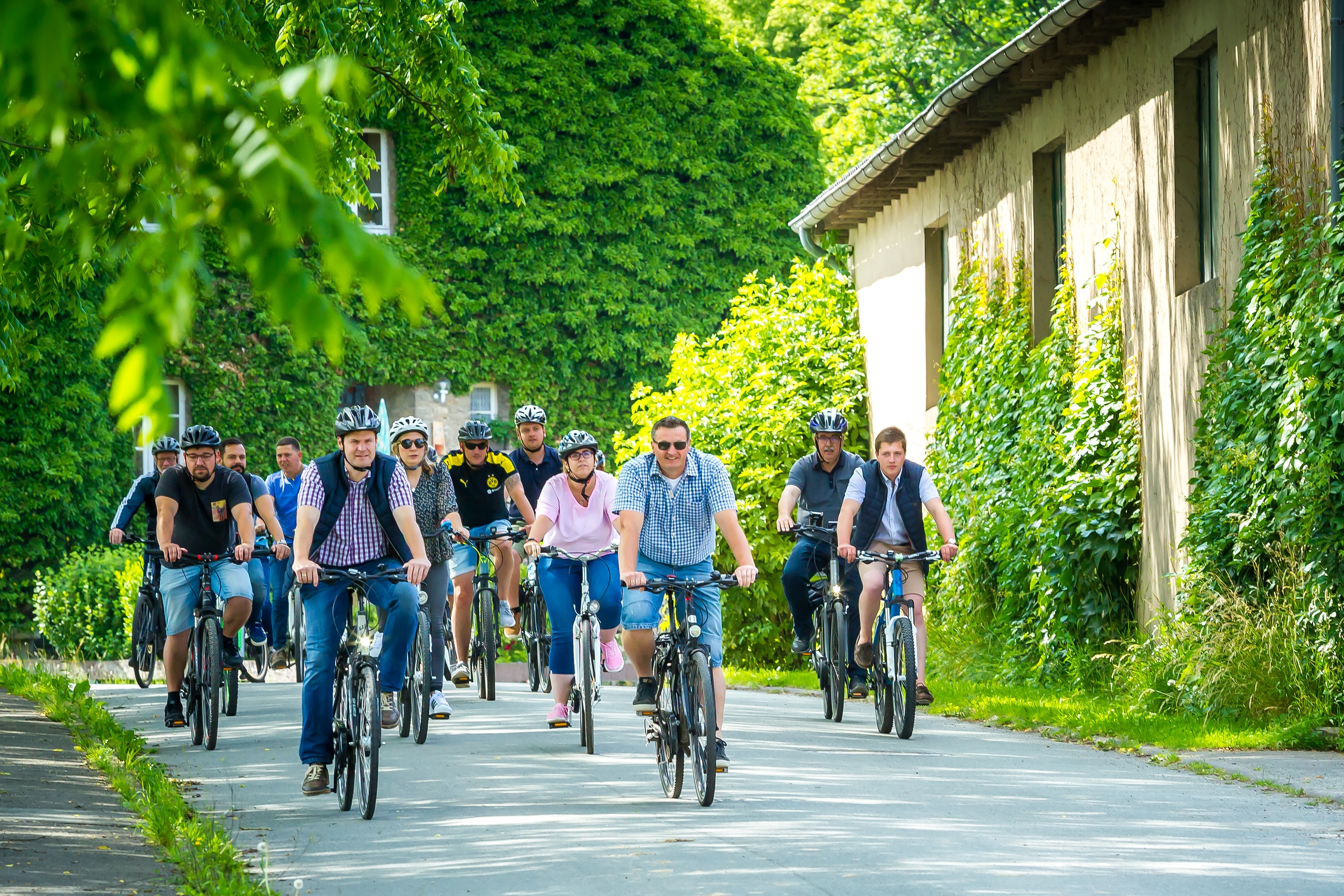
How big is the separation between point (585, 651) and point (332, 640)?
2.47 metres

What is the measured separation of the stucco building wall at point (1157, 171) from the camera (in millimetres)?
11203

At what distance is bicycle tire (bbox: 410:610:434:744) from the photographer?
10.8 metres

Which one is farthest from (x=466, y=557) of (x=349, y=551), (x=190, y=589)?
(x=349, y=551)

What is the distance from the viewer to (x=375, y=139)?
29391 mm

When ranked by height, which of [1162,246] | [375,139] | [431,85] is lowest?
[1162,246]

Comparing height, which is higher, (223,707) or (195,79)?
(195,79)

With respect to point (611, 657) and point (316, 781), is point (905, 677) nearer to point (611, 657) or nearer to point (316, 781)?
point (611, 657)

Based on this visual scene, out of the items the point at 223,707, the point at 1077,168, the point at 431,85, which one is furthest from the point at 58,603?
the point at 1077,168

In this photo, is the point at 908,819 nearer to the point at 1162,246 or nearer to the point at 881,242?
the point at 1162,246

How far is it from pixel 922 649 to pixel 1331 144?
4.00m

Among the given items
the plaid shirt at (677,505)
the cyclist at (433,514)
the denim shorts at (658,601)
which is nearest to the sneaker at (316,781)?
the denim shorts at (658,601)

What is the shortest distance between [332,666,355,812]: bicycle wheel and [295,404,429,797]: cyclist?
0.08m

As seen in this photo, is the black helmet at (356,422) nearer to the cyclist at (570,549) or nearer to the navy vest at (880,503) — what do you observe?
the cyclist at (570,549)

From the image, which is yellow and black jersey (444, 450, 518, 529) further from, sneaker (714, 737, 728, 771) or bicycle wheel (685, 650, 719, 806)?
bicycle wheel (685, 650, 719, 806)
